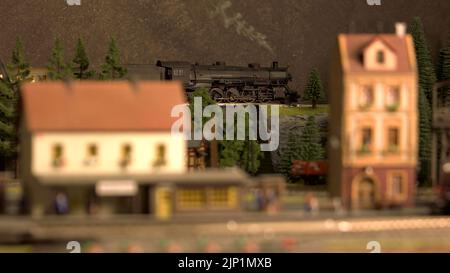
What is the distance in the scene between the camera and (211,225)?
17.3 metres

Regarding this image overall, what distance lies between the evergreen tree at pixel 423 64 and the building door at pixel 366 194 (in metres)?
20.5

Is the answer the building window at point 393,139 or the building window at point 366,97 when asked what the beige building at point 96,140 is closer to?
the building window at point 366,97

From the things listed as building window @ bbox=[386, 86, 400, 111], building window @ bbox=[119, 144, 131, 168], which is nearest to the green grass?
building window @ bbox=[386, 86, 400, 111]

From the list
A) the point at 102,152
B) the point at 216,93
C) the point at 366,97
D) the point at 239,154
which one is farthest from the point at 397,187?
the point at 216,93

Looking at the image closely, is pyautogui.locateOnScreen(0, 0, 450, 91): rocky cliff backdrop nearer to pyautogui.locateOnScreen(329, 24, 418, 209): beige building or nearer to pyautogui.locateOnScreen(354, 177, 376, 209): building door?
pyautogui.locateOnScreen(329, 24, 418, 209): beige building

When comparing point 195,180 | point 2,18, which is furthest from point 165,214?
point 2,18

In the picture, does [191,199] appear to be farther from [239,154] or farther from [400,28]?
[239,154]

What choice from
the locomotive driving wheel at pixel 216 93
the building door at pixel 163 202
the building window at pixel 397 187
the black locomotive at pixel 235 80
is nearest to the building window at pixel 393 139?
the building window at pixel 397 187

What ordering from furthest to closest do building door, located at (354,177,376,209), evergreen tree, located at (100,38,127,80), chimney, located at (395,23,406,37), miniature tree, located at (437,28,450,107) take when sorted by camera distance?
miniature tree, located at (437,28,450,107), evergreen tree, located at (100,38,127,80), chimney, located at (395,23,406,37), building door, located at (354,177,376,209)

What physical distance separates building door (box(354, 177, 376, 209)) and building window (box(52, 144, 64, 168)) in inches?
199

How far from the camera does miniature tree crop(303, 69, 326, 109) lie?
38.2 meters

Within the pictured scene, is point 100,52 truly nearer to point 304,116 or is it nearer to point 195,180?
point 304,116

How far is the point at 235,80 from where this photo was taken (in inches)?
1484

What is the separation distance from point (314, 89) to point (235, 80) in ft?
11.0
